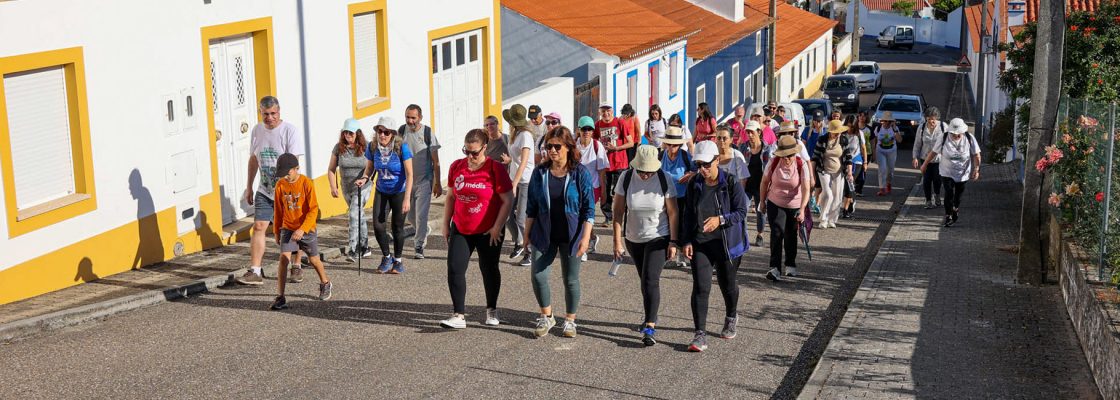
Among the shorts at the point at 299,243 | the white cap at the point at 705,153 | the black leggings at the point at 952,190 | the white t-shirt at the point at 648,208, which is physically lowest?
the black leggings at the point at 952,190

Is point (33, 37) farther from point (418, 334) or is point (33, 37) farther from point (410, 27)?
point (410, 27)

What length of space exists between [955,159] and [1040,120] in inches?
181

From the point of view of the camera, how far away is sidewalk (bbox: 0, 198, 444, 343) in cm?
898

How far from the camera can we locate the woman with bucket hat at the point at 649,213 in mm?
8680

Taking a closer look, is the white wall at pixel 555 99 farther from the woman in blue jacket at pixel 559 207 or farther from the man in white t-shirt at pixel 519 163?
the woman in blue jacket at pixel 559 207

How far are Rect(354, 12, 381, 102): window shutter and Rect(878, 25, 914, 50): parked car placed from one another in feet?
236

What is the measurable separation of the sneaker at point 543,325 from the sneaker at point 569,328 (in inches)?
4.2

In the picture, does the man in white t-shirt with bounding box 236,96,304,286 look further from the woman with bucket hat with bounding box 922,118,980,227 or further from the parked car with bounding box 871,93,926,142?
the parked car with bounding box 871,93,926,142

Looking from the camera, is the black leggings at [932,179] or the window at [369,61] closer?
the window at [369,61]

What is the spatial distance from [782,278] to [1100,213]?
10.1ft

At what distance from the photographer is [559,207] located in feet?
28.6

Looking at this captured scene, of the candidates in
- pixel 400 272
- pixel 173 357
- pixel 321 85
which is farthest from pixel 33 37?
pixel 321 85

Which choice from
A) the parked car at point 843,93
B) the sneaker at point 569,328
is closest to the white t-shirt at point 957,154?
the sneaker at point 569,328

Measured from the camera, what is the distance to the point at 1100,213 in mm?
9648
